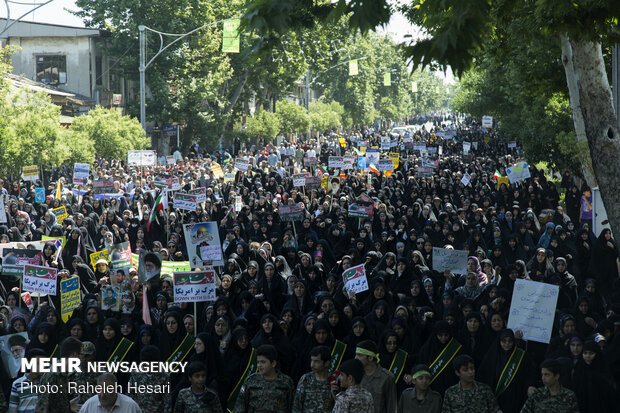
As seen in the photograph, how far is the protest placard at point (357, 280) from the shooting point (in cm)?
1082

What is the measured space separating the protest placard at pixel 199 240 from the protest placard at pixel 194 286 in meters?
2.83

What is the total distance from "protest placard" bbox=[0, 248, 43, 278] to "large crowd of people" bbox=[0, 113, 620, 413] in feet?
0.46

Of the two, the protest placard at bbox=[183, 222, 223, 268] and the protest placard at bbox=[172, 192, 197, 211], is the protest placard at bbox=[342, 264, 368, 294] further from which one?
the protest placard at bbox=[172, 192, 197, 211]

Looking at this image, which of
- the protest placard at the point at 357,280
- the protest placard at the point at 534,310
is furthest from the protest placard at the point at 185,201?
the protest placard at the point at 534,310

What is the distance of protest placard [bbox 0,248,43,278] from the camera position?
Answer: 11.8 meters

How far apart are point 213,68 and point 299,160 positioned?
20.7ft

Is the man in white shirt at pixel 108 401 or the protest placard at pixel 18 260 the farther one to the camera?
the protest placard at pixel 18 260

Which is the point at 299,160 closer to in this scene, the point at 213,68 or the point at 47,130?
the point at 213,68

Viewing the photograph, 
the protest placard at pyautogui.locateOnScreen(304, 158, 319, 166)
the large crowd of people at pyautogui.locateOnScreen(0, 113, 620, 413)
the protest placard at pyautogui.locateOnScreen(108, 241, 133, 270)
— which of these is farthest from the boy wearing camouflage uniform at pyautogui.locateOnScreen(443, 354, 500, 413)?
the protest placard at pyautogui.locateOnScreen(304, 158, 319, 166)

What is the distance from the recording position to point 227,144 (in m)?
54.2

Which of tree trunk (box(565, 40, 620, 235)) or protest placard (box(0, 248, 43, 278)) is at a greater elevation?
tree trunk (box(565, 40, 620, 235))

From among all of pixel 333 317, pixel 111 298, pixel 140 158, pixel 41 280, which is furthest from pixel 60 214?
pixel 333 317

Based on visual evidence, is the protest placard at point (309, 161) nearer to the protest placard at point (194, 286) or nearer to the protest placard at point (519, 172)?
the protest placard at point (519, 172)

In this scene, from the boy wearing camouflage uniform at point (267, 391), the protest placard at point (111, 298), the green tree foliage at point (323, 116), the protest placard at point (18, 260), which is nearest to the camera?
the boy wearing camouflage uniform at point (267, 391)
